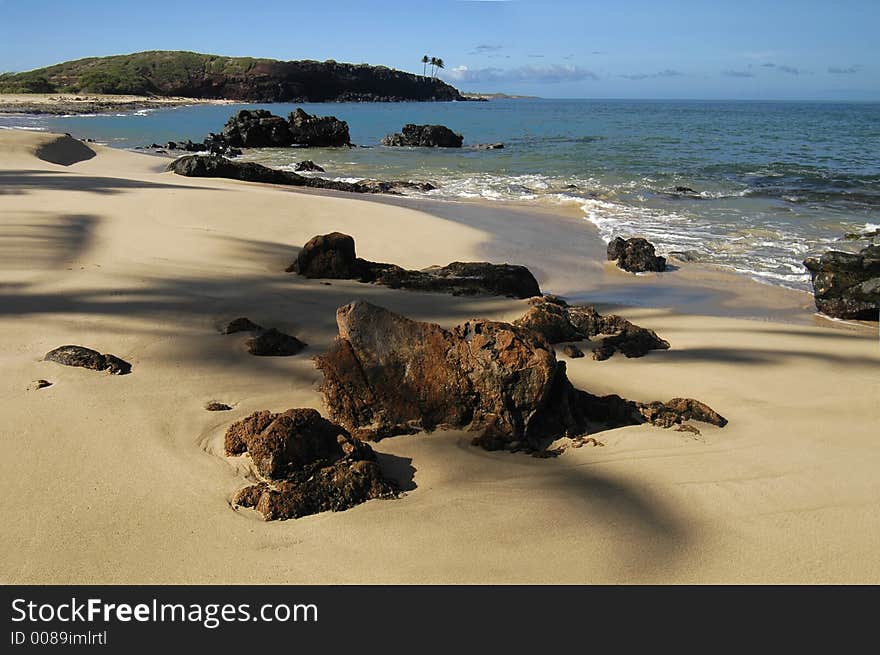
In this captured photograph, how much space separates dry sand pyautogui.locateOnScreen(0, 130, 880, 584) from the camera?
2.47 meters

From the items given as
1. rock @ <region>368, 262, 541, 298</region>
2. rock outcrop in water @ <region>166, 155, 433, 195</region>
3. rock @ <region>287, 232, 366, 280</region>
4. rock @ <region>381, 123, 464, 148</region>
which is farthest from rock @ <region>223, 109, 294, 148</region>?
rock @ <region>368, 262, 541, 298</region>

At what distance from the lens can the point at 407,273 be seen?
6.93 metres

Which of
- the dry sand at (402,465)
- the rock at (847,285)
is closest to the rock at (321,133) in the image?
the dry sand at (402,465)

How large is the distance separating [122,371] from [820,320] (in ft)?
22.9

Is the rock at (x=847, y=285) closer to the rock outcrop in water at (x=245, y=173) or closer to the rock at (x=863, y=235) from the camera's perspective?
the rock at (x=863, y=235)

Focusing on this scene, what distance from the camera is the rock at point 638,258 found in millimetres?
9273

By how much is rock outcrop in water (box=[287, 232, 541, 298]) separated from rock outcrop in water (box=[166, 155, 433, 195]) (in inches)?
434

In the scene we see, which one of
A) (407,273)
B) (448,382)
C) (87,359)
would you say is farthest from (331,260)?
(448,382)

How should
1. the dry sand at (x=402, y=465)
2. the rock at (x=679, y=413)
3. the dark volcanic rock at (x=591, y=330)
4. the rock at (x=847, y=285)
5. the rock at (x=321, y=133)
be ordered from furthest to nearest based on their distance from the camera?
the rock at (x=321, y=133) < the rock at (x=847, y=285) < the dark volcanic rock at (x=591, y=330) < the rock at (x=679, y=413) < the dry sand at (x=402, y=465)

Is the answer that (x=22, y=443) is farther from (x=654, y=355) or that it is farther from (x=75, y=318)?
(x=654, y=355)

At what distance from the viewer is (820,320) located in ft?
24.8

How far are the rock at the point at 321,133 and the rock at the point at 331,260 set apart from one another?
31058 millimetres

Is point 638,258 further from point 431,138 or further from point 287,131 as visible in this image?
point 287,131
